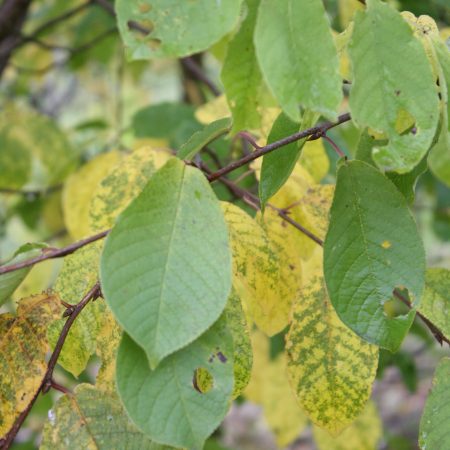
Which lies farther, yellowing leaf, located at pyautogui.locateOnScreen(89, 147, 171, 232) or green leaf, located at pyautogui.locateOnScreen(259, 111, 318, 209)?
yellowing leaf, located at pyautogui.locateOnScreen(89, 147, 171, 232)

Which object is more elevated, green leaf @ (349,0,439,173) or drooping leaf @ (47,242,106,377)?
green leaf @ (349,0,439,173)

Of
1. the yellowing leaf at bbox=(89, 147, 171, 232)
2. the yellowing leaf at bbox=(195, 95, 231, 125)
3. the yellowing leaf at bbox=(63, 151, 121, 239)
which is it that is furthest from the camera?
the yellowing leaf at bbox=(63, 151, 121, 239)

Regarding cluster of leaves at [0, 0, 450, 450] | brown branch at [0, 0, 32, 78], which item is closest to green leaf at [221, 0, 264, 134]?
cluster of leaves at [0, 0, 450, 450]

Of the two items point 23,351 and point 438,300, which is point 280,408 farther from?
point 23,351

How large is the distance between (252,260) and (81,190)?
873mm

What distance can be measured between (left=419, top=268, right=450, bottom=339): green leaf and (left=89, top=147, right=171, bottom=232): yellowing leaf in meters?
0.44

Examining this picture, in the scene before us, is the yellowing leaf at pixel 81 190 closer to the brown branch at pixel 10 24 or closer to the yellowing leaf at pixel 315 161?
the brown branch at pixel 10 24

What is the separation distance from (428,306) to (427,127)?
0.98 feet

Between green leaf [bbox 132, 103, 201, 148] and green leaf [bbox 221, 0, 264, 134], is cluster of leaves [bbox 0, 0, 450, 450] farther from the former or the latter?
green leaf [bbox 132, 103, 201, 148]

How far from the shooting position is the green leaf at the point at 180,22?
58 centimetres

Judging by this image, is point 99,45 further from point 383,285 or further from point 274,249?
point 383,285

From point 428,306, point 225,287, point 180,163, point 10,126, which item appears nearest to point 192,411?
point 225,287

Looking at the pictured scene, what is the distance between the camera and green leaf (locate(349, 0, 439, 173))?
0.63 metres

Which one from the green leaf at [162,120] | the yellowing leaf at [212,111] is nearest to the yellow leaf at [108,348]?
the yellowing leaf at [212,111]
